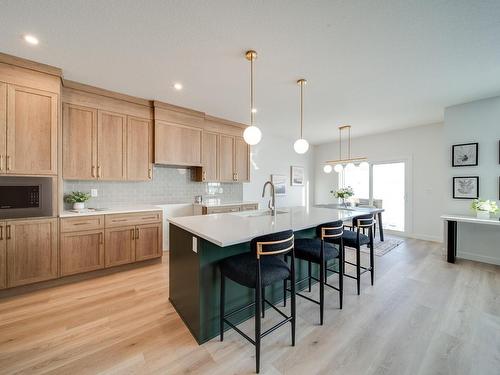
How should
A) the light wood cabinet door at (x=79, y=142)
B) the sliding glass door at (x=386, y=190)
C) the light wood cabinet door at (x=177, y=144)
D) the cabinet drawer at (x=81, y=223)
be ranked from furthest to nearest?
the sliding glass door at (x=386, y=190) → the light wood cabinet door at (x=177, y=144) → the light wood cabinet door at (x=79, y=142) → the cabinet drawer at (x=81, y=223)

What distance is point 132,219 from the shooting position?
130 inches

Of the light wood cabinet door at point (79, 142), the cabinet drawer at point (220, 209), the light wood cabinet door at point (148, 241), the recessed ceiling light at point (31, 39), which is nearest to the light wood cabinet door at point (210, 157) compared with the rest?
the cabinet drawer at point (220, 209)

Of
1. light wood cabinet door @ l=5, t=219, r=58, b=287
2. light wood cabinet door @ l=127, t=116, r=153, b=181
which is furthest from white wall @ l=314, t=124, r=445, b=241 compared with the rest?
light wood cabinet door @ l=5, t=219, r=58, b=287

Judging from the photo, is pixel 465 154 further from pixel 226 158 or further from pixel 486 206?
pixel 226 158

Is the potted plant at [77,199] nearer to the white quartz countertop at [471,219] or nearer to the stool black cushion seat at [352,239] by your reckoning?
the stool black cushion seat at [352,239]

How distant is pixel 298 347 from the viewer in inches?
70.4

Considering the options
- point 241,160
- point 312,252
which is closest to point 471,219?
point 312,252

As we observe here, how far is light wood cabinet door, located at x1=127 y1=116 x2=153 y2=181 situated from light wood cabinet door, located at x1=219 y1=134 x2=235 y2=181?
1458 millimetres

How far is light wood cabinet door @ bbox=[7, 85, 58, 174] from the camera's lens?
2490 millimetres


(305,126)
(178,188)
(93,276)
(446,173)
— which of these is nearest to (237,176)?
(178,188)

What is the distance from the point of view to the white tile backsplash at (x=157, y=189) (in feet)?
11.7

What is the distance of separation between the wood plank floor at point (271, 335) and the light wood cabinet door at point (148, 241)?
21.9 inches

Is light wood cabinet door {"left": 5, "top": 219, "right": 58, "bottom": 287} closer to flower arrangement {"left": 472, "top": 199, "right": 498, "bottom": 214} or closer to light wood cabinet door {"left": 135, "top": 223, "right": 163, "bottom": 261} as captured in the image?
light wood cabinet door {"left": 135, "top": 223, "right": 163, "bottom": 261}

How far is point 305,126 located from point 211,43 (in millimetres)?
3389
